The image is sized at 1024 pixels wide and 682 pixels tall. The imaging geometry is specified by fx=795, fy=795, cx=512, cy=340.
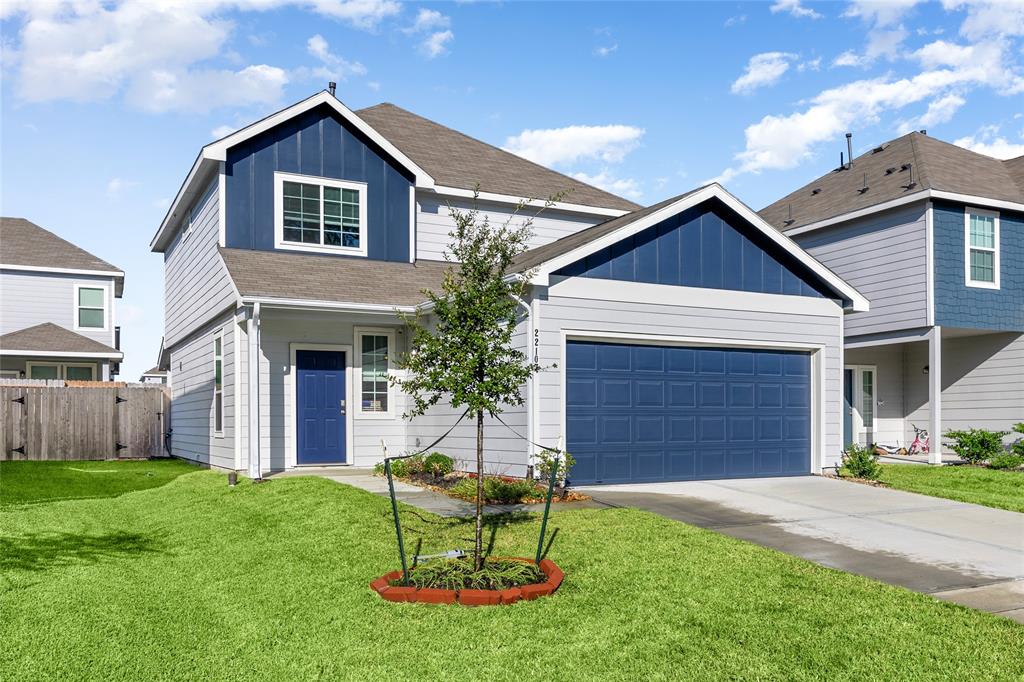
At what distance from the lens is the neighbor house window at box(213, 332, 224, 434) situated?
1550 centimetres

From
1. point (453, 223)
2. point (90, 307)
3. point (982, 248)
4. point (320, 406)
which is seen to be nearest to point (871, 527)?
point (320, 406)

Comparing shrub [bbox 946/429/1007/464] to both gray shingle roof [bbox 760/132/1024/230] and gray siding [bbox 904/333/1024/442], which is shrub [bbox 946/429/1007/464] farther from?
gray shingle roof [bbox 760/132/1024/230]

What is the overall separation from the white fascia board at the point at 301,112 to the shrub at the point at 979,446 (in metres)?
13.0

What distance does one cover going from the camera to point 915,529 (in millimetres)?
9234

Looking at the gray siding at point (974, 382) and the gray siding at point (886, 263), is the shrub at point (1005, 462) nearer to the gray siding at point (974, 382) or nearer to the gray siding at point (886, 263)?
the gray siding at point (974, 382)

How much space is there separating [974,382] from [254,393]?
17058mm

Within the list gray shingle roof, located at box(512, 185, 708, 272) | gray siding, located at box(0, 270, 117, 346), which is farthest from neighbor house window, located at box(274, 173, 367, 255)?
gray siding, located at box(0, 270, 117, 346)

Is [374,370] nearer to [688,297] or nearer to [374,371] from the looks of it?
[374,371]

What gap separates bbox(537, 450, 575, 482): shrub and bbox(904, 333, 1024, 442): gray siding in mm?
12932

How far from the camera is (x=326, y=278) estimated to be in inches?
571

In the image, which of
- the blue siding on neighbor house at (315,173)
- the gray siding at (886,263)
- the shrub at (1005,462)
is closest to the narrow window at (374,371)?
the blue siding on neighbor house at (315,173)

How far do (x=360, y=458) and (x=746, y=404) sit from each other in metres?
7.23

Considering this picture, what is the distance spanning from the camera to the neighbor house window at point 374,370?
15.3 metres

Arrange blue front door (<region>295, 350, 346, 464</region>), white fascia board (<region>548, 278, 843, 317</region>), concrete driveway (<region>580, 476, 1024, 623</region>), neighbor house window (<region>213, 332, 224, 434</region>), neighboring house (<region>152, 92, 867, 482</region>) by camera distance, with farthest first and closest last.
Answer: neighbor house window (<region>213, 332, 224, 434</region>) < blue front door (<region>295, 350, 346, 464</region>) < neighboring house (<region>152, 92, 867, 482</region>) < white fascia board (<region>548, 278, 843, 317</region>) < concrete driveway (<region>580, 476, 1024, 623</region>)
